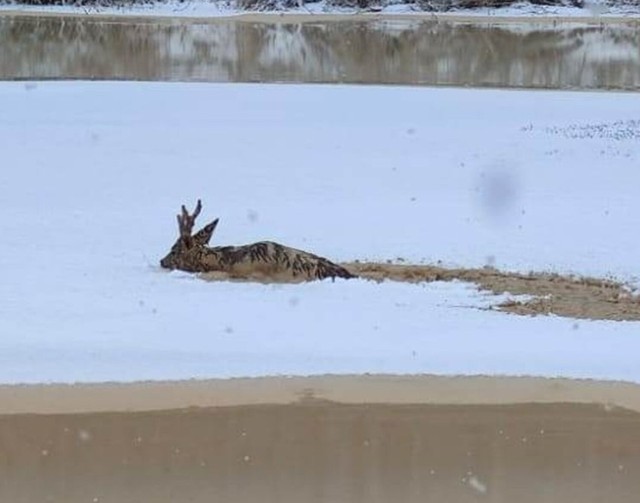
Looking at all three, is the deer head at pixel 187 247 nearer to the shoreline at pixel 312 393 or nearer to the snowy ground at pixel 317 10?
the shoreline at pixel 312 393

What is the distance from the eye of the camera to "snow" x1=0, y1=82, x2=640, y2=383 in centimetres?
798

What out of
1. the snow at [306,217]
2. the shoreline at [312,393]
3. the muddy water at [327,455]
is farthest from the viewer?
the snow at [306,217]

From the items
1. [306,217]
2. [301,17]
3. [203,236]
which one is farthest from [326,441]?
[301,17]

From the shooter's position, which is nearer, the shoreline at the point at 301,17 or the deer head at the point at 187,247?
the deer head at the point at 187,247

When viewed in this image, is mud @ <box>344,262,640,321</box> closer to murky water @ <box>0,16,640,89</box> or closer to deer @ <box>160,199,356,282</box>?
deer @ <box>160,199,356,282</box>

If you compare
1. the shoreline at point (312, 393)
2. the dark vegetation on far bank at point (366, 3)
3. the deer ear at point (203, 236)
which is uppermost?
the dark vegetation on far bank at point (366, 3)

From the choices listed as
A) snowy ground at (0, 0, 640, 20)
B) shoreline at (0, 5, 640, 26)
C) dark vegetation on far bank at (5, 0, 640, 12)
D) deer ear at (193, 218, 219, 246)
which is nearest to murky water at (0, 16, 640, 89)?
shoreline at (0, 5, 640, 26)

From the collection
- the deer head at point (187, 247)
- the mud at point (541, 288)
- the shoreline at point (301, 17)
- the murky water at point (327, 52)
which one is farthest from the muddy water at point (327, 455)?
the shoreline at point (301, 17)

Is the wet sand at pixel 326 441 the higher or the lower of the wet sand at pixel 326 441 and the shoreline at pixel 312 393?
the lower

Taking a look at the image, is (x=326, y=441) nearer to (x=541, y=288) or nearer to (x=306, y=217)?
(x=541, y=288)

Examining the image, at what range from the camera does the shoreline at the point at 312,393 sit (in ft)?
23.3

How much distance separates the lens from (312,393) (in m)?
7.24

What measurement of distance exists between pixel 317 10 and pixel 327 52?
12.5 metres

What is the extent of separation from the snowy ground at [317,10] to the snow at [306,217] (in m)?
18.4
